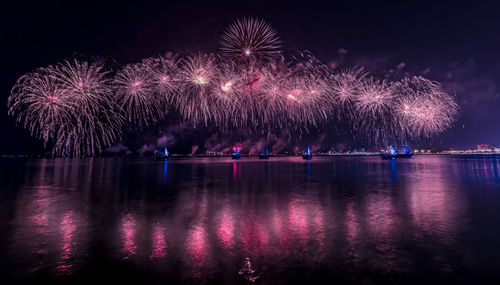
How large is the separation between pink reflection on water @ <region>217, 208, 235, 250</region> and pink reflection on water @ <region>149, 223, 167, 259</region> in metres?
1.61

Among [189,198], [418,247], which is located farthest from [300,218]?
[189,198]

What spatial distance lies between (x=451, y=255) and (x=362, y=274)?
2953mm

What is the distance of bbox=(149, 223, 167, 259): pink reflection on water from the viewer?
7734 mm

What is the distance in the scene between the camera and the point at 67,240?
362 inches

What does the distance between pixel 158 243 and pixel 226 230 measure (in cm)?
236

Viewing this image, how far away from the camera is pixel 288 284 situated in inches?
233

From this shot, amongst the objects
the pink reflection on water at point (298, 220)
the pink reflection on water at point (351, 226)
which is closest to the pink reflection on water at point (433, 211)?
the pink reflection on water at point (351, 226)

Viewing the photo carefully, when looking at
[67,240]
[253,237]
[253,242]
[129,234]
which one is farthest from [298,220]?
[67,240]

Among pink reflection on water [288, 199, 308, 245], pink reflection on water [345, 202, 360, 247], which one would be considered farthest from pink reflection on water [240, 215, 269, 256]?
pink reflection on water [345, 202, 360, 247]

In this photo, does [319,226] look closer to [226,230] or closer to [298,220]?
[298,220]

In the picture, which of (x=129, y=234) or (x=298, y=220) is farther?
(x=298, y=220)

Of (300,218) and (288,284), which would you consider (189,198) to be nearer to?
(300,218)

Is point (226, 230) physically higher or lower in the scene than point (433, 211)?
lower

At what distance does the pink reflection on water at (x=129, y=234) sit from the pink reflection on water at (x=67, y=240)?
1.27 metres
